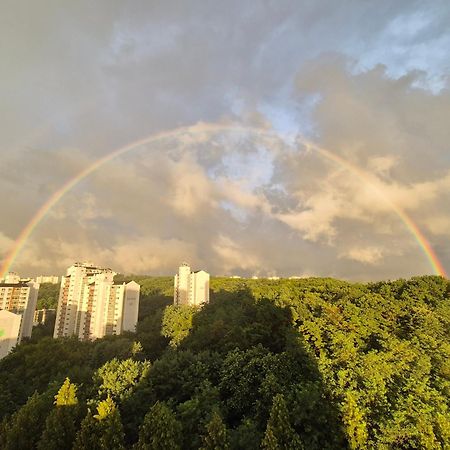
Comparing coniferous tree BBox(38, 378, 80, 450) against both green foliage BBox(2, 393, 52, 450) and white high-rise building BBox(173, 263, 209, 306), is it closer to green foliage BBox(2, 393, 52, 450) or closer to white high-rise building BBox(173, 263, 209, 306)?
green foliage BBox(2, 393, 52, 450)

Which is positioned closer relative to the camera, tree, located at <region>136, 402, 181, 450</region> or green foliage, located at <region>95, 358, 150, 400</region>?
tree, located at <region>136, 402, 181, 450</region>

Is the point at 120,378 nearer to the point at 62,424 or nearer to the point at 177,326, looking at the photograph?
the point at 62,424

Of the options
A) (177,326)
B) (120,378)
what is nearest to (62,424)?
(120,378)

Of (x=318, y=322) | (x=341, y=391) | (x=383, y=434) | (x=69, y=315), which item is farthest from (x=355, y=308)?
(x=69, y=315)

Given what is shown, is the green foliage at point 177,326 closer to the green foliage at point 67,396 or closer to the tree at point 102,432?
the green foliage at point 67,396

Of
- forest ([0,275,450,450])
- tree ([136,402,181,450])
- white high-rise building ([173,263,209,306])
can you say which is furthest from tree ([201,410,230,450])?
white high-rise building ([173,263,209,306])

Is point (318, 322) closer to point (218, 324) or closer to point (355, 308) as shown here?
point (355, 308)

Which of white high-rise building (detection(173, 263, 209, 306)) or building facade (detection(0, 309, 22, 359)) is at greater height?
white high-rise building (detection(173, 263, 209, 306))
